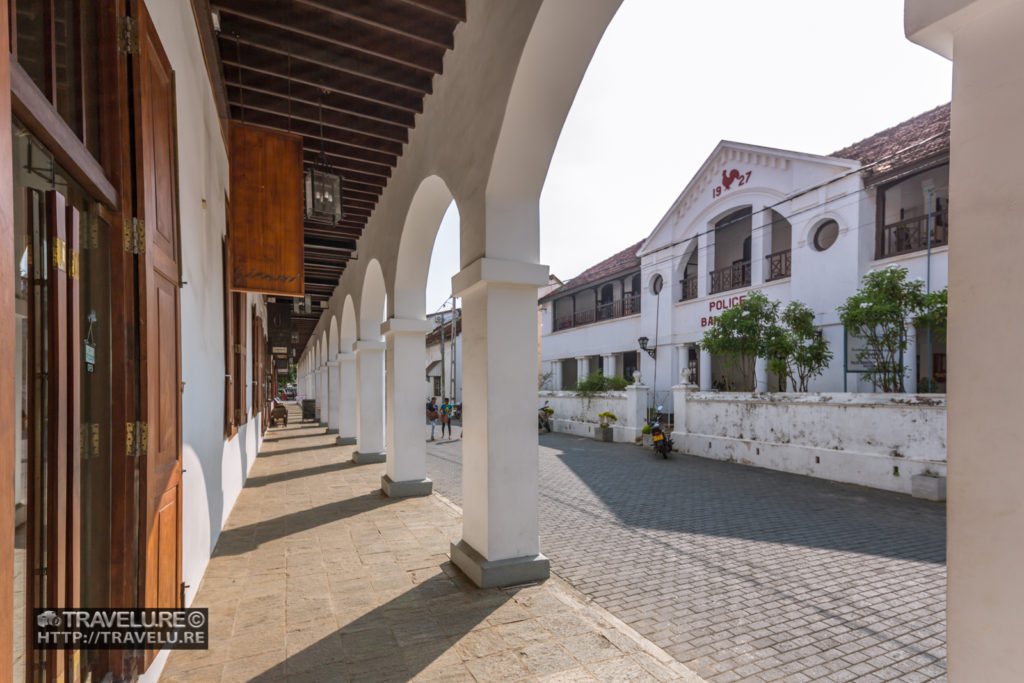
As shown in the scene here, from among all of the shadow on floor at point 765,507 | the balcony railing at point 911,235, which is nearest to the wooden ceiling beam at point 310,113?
the shadow on floor at point 765,507

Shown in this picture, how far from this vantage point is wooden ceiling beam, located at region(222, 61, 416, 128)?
5.25 metres

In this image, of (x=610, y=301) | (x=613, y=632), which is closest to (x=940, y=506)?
(x=613, y=632)

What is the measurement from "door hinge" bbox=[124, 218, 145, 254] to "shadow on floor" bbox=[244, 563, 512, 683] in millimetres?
2251

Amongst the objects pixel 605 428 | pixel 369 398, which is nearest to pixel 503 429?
pixel 369 398

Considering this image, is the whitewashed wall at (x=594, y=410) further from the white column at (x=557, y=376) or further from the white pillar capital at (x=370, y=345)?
the white pillar capital at (x=370, y=345)

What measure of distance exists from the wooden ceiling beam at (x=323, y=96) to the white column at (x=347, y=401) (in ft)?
24.4

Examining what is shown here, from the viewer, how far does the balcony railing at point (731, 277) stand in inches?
615

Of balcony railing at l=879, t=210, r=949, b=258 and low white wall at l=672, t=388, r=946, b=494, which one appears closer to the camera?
low white wall at l=672, t=388, r=946, b=494

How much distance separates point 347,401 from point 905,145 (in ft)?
46.8

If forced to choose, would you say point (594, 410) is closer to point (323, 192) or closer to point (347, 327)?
point (347, 327)

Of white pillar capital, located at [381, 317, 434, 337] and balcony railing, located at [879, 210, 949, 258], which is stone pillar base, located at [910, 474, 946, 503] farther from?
white pillar capital, located at [381, 317, 434, 337]

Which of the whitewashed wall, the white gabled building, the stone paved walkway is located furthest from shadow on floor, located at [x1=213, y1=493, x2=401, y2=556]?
the white gabled building

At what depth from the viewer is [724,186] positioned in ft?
50.9

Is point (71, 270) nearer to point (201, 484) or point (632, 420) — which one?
point (201, 484)
